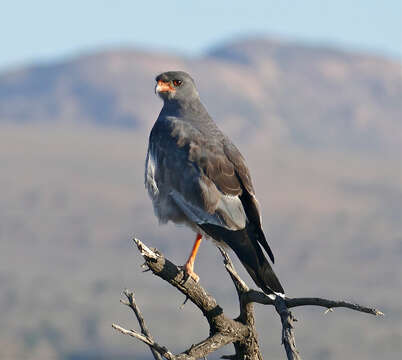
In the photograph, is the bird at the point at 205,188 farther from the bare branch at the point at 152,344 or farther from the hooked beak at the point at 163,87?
the bare branch at the point at 152,344

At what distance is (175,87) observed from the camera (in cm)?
1122

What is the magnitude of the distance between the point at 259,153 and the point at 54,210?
3828cm

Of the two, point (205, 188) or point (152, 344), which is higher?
point (205, 188)

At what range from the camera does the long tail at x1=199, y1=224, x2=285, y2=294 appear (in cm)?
835

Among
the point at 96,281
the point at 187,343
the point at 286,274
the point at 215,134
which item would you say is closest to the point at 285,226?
the point at 286,274

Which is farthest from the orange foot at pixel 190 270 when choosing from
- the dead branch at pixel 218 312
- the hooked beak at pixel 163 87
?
the hooked beak at pixel 163 87

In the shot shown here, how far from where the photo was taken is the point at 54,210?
422 ft

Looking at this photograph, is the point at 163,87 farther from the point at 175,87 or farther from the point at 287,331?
the point at 287,331

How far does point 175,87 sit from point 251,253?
299 centimetres

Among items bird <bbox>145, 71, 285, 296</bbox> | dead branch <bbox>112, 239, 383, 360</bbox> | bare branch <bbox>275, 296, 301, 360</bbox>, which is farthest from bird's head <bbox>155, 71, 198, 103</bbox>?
bare branch <bbox>275, 296, 301, 360</bbox>

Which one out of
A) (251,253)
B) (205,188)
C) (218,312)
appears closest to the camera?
(218,312)

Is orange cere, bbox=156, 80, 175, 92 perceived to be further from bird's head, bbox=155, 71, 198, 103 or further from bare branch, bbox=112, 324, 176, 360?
bare branch, bbox=112, 324, 176, 360

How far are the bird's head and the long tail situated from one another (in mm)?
2133

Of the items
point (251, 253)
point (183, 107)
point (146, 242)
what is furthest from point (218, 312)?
point (146, 242)
